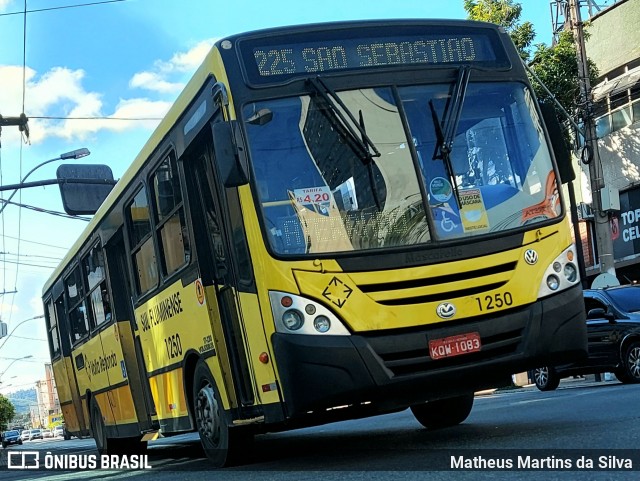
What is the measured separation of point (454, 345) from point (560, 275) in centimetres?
107

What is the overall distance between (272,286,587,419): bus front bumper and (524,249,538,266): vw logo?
292 mm

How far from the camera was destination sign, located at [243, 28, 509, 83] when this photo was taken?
759 centimetres

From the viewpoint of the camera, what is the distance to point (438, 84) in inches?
304

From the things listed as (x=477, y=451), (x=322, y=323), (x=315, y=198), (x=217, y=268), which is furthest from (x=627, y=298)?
(x=322, y=323)

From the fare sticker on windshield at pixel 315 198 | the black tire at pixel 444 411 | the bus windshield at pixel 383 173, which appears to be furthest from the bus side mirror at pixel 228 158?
the black tire at pixel 444 411

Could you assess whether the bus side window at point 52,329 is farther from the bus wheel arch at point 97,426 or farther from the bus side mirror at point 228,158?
the bus side mirror at point 228,158

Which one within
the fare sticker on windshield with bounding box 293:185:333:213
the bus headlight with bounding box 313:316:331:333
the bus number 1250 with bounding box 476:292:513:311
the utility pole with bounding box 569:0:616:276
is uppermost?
the utility pole with bounding box 569:0:616:276

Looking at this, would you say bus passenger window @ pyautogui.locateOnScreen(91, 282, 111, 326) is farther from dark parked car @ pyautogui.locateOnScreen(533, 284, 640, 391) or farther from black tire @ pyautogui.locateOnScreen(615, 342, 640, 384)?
black tire @ pyautogui.locateOnScreen(615, 342, 640, 384)

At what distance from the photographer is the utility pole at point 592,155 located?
24.3 m

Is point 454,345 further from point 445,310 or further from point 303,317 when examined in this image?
point 303,317

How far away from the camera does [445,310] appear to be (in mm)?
7062

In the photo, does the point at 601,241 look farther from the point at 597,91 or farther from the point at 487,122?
the point at 487,122

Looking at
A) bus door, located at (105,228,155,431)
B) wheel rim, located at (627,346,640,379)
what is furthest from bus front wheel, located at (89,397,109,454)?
wheel rim, located at (627,346,640,379)

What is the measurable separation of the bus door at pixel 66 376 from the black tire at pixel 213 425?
703cm
